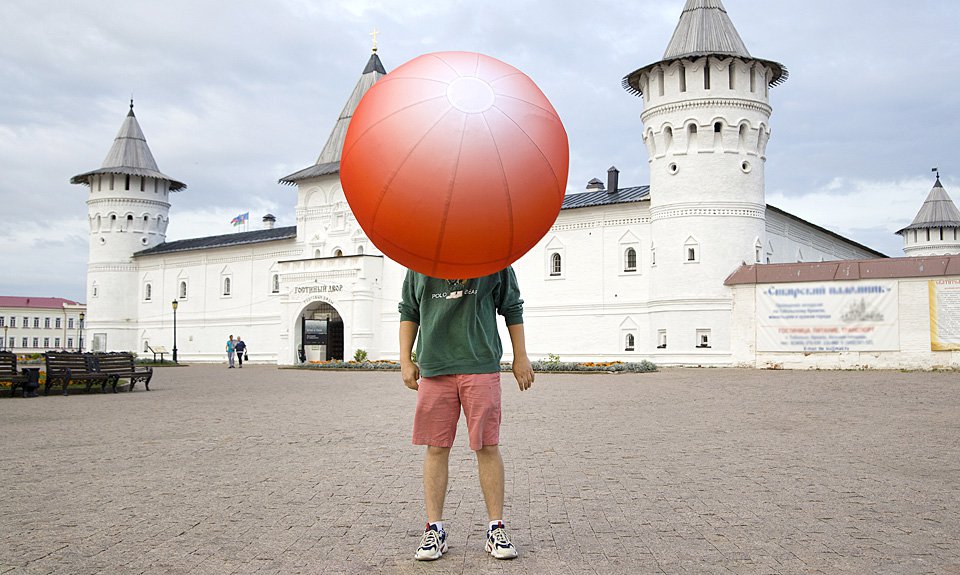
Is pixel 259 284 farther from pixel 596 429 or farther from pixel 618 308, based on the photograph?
pixel 596 429

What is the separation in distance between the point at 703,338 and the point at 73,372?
74.8ft

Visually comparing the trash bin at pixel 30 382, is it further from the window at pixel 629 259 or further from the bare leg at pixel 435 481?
the window at pixel 629 259

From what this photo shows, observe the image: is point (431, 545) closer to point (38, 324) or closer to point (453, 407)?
point (453, 407)

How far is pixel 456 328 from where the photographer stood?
442 cm

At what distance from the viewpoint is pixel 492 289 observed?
4.54m

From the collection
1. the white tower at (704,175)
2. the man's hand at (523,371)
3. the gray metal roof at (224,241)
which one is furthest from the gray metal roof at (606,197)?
the man's hand at (523,371)

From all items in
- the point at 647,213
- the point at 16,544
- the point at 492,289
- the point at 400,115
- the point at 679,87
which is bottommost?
the point at 16,544

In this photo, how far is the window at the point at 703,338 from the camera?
1254 inches

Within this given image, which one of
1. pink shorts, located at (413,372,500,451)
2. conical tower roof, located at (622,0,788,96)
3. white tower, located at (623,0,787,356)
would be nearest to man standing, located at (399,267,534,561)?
pink shorts, located at (413,372,500,451)

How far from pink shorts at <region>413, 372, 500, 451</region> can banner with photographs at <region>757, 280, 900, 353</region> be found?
25.9 meters

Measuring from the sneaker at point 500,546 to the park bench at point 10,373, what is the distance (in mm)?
15127

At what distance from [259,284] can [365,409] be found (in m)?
35.7

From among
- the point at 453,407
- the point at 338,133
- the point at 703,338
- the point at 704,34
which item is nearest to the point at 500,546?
the point at 453,407

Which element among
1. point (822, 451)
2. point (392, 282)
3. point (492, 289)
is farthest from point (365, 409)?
point (392, 282)
